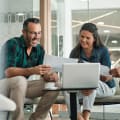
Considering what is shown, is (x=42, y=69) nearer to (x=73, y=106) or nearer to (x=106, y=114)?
(x=73, y=106)

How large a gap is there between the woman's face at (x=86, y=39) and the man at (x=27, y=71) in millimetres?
365

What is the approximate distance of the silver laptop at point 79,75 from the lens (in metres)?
1.79

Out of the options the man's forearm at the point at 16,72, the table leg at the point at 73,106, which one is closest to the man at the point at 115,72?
the table leg at the point at 73,106

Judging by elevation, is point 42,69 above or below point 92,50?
below

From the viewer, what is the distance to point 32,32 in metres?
2.47

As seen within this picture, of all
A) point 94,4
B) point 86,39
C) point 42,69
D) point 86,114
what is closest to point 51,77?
point 42,69

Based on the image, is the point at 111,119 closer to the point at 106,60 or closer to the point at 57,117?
the point at 57,117

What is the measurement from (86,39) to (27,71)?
67cm

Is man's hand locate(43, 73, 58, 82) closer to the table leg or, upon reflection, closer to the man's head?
the table leg

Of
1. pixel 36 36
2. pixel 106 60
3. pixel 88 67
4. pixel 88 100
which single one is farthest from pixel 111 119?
pixel 88 67

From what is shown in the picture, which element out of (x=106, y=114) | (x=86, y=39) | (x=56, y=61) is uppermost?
(x=86, y=39)

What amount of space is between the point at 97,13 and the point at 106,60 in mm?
1894

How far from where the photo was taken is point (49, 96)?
2.30 meters

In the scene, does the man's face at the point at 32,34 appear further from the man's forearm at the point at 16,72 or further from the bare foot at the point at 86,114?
the bare foot at the point at 86,114
